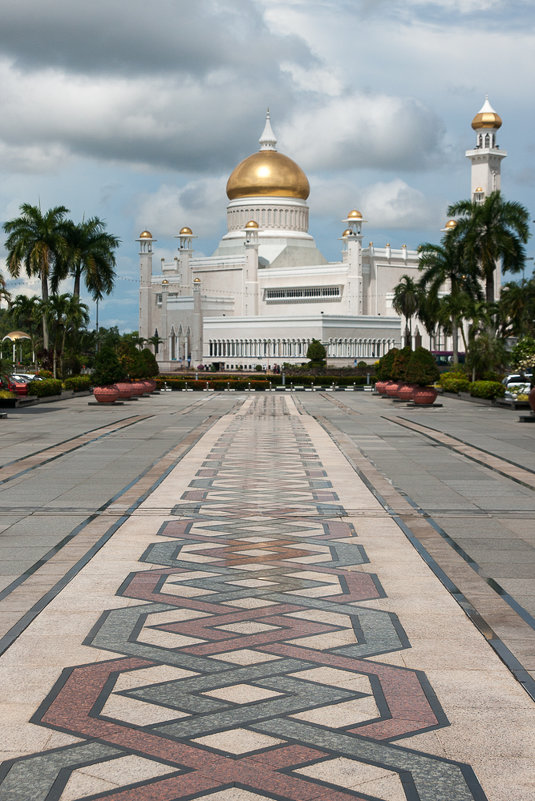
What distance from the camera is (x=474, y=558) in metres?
8.09

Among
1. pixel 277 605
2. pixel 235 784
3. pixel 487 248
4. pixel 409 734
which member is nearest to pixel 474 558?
pixel 277 605

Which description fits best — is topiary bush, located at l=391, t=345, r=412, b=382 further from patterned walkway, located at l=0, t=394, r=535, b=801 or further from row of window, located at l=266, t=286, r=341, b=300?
row of window, located at l=266, t=286, r=341, b=300

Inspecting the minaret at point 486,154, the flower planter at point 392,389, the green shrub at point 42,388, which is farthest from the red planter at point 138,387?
the minaret at point 486,154

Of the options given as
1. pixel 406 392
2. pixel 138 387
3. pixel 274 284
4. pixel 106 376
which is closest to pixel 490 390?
pixel 406 392

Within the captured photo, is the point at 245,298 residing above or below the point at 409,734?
above

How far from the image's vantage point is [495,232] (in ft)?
145

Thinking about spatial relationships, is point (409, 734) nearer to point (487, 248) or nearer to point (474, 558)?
point (474, 558)

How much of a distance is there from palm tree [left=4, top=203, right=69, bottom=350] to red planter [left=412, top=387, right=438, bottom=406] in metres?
16.7

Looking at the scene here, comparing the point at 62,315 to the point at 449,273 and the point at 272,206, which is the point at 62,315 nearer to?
the point at 449,273

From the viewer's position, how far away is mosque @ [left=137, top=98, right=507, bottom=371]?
280ft

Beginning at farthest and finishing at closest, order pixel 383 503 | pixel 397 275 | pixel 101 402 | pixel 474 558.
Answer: pixel 397 275 → pixel 101 402 → pixel 383 503 → pixel 474 558

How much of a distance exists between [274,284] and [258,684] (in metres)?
90.8

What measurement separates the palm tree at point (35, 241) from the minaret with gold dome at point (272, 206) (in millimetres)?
54943

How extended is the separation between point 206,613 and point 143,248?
330ft
